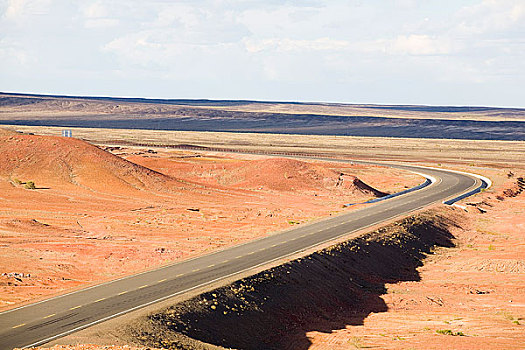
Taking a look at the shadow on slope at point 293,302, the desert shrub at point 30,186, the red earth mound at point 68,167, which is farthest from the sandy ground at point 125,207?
the shadow on slope at point 293,302

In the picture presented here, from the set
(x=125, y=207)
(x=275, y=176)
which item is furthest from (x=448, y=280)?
(x=275, y=176)

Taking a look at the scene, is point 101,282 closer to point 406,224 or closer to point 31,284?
point 31,284

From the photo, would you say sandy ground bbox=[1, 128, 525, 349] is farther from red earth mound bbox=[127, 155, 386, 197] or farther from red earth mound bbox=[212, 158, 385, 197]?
red earth mound bbox=[212, 158, 385, 197]

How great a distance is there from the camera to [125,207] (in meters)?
66.2

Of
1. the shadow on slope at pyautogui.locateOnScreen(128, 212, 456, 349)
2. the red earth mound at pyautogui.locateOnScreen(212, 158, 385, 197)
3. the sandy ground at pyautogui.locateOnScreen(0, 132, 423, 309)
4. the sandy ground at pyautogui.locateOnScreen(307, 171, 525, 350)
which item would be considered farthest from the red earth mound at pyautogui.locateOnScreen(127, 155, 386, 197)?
the shadow on slope at pyautogui.locateOnScreen(128, 212, 456, 349)

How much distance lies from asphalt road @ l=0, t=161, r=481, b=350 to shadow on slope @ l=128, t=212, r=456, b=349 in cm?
243

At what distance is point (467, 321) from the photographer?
32656mm

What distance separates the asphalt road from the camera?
27.6 metres

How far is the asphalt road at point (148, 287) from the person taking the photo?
27.6m

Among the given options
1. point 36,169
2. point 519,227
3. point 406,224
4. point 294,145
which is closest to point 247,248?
point 406,224

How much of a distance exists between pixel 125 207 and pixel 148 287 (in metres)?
32.2

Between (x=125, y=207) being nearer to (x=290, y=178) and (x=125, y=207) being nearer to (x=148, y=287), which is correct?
(x=290, y=178)

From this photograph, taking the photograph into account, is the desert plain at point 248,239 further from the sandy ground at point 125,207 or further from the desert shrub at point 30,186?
the desert shrub at point 30,186

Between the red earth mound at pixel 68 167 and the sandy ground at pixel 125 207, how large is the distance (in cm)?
12
